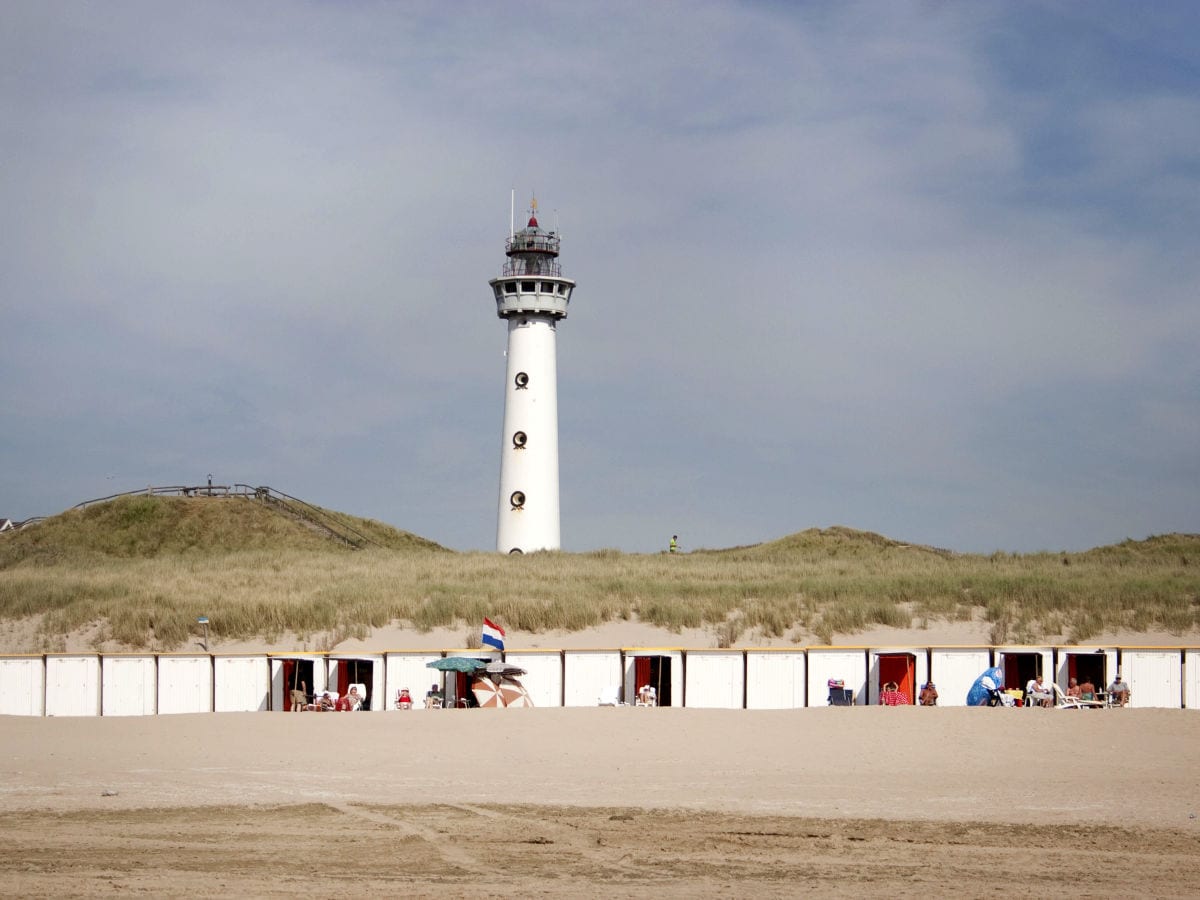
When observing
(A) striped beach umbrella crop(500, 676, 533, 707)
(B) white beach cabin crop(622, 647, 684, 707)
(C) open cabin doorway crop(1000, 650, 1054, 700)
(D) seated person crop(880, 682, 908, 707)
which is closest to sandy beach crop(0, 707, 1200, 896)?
(A) striped beach umbrella crop(500, 676, 533, 707)

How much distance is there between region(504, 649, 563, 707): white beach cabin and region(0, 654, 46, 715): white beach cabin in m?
8.31

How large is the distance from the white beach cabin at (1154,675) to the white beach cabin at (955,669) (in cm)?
208

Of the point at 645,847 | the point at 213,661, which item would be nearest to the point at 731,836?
the point at 645,847

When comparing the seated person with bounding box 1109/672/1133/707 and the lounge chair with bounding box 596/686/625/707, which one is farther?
the lounge chair with bounding box 596/686/625/707

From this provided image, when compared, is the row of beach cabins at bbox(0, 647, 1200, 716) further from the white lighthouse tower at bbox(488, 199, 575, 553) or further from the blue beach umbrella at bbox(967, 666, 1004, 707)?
the white lighthouse tower at bbox(488, 199, 575, 553)

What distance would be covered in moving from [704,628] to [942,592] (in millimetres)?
6213

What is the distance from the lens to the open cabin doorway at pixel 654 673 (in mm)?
25234

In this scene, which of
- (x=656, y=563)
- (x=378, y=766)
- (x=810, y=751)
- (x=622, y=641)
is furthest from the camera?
(x=656, y=563)

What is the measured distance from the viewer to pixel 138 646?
32.1 meters

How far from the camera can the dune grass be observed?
3231 cm

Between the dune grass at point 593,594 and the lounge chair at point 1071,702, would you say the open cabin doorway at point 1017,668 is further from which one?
the dune grass at point 593,594

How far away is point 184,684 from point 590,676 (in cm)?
710

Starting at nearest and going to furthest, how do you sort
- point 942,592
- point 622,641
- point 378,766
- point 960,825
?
point 960,825
point 378,766
point 622,641
point 942,592

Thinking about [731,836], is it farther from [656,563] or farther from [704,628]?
[656,563]
